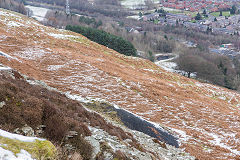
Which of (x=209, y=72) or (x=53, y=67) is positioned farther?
(x=209, y=72)

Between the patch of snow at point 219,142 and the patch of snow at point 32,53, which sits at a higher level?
the patch of snow at point 32,53

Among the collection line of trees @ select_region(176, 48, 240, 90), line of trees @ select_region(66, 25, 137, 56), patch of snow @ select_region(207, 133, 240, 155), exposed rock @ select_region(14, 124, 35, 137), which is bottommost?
line of trees @ select_region(176, 48, 240, 90)

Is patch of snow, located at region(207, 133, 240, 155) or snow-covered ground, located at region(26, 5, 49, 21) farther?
snow-covered ground, located at region(26, 5, 49, 21)

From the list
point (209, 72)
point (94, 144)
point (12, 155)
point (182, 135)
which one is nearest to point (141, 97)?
point (182, 135)

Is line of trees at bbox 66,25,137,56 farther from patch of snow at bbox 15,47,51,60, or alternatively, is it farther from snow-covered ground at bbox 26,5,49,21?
snow-covered ground at bbox 26,5,49,21

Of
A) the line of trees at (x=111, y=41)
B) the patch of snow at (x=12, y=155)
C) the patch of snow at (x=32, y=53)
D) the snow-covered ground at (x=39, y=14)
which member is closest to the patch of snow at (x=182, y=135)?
the patch of snow at (x=12, y=155)

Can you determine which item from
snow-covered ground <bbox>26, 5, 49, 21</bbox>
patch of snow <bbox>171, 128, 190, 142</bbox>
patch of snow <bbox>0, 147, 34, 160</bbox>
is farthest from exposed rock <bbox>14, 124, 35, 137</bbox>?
snow-covered ground <bbox>26, 5, 49, 21</bbox>

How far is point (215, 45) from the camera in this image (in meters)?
171

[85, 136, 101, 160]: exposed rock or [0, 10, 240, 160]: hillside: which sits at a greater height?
[85, 136, 101, 160]: exposed rock

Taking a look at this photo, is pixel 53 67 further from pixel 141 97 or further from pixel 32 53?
pixel 141 97

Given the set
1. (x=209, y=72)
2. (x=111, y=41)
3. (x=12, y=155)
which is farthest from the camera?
(x=209, y=72)

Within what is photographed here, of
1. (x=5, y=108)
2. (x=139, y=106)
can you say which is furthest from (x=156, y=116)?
(x=5, y=108)

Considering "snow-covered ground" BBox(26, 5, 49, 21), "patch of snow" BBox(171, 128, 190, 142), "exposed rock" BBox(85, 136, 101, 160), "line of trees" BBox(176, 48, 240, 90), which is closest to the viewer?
"exposed rock" BBox(85, 136, 101, 160)

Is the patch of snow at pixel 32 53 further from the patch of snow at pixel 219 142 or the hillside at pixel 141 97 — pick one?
the patch of snow at pixel 219 142
